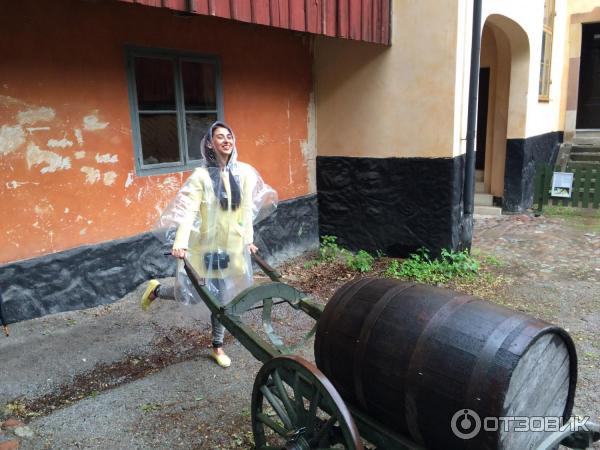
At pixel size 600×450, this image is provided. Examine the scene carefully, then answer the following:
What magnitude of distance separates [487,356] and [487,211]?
26.6ft

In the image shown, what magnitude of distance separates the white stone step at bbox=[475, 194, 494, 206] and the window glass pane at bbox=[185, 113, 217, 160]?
632cm

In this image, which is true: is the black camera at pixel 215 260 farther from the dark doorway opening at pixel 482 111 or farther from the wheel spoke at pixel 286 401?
the dark doorway opening at pixel 482 111

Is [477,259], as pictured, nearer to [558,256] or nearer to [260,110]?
[558,256]

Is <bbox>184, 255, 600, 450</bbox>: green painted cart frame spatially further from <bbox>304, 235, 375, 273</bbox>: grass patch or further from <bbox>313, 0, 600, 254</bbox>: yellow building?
<bbox>313, 0, 600, 254</bbox>: yellow building

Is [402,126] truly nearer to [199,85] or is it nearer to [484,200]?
[199,85]

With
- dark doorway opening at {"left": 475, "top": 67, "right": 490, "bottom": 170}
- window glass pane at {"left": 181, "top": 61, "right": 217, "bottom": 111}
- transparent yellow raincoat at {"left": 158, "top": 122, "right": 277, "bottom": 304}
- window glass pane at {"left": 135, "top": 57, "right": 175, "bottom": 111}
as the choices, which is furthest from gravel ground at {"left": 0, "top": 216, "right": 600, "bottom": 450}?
dark doorway opening at {"left": 475, "top": 67, "right": 490, "bottom": 170}

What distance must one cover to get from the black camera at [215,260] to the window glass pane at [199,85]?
7.07ft

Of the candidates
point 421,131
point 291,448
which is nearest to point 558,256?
point 421,131

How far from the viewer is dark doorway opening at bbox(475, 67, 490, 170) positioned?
375 inches

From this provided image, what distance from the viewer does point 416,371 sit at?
1.86 m

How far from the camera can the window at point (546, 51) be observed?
31.1ft

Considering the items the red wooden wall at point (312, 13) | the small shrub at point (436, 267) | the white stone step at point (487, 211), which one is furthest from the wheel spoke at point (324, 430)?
the white stone step at point (487, 211)

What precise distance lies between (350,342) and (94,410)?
1.80m

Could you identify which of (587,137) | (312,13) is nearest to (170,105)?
(312,13)
